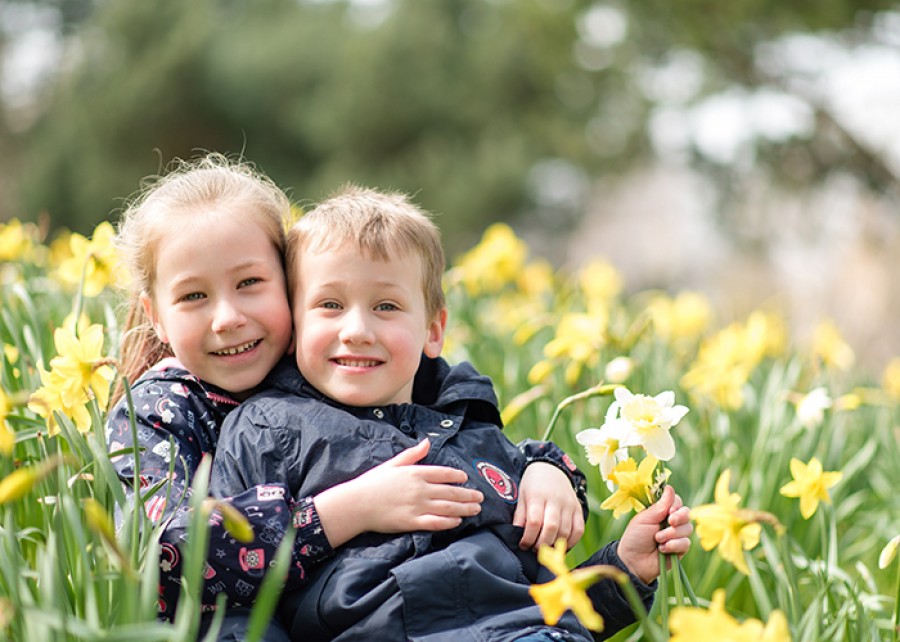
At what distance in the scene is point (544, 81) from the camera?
14711 millimetres

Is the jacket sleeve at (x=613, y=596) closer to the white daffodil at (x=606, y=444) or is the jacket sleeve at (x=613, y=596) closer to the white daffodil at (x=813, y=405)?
the white daffodil at (x=606, y=444)

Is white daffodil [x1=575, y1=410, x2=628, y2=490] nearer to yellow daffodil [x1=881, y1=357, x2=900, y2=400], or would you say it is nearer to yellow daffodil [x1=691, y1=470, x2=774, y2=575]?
yellow daffodil [x1=691, y1=470, x2=774, y2=575]

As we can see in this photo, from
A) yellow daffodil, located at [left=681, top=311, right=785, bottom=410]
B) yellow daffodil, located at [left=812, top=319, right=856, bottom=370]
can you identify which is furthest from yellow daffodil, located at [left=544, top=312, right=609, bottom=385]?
yellow daffodil, located at [left=812, top=319, right=856, bottom=370]

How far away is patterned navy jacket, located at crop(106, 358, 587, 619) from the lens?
60.4 inches

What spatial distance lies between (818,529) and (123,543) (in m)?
1.78

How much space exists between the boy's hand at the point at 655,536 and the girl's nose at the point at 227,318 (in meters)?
0.79

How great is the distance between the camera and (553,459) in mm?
1904

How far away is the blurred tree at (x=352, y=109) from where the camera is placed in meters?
14.6

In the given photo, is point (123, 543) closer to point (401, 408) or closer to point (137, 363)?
point (401, 408)

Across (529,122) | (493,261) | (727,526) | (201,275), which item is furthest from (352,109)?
(727,526)

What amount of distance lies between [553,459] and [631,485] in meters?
0.34

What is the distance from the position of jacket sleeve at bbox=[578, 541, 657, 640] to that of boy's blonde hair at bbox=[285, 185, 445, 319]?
57 cm

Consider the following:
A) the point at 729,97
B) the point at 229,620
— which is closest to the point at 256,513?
the point at 229,620

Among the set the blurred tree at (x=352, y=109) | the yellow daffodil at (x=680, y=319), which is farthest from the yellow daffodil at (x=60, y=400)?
the blurred tree at (x=352, y=109)
